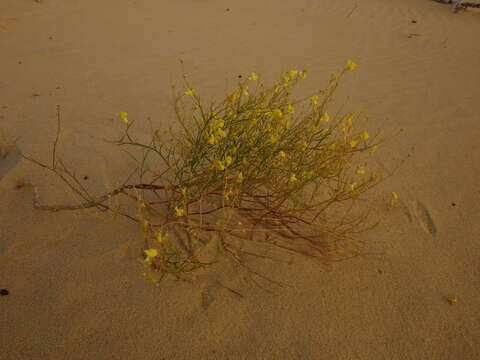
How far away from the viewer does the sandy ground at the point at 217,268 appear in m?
1.28

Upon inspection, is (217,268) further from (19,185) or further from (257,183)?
(19,185)

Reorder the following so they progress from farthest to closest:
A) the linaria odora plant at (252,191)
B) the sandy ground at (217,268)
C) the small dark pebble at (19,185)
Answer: the small dark pebble at (19,185) < the linaria odora plant at (252,191) < the sandy ground at (217,268)

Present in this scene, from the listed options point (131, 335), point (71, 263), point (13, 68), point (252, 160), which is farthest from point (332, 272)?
point (13, 68)

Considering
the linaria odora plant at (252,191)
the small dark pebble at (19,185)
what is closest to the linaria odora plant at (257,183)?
the linaria odora plant at (252,191)

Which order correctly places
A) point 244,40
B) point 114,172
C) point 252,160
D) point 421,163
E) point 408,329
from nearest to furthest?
point 408,329
point 252,160
point 114,172
point 421,163
point 244,40

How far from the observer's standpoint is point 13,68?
332 cm

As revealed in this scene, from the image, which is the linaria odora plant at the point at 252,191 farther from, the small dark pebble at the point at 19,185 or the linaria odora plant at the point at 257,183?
the small dark pebble at the point at 19,185

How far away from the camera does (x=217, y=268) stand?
1491 mm

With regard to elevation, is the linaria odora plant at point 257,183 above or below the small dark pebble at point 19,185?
above

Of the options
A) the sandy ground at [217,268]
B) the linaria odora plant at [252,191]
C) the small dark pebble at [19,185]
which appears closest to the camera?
the sandy ground at [217,268]

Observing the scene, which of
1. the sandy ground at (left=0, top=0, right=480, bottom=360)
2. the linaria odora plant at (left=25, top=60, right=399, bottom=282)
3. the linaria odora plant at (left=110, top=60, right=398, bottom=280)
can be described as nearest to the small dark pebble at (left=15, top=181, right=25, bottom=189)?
the sandy ground at (left=0, top=0, right=480, bottom=360)

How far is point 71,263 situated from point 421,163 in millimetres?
2171

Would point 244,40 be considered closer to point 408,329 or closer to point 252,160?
point 252,160

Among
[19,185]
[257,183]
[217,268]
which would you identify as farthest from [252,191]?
[19,185]
